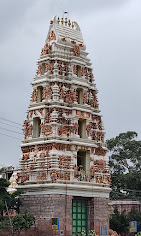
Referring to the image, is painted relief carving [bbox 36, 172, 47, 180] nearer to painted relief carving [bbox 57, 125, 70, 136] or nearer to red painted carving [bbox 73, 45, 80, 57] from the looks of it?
painted relief carving [bbox 57, 125, 70, 136]

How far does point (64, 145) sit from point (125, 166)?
24.9 metres

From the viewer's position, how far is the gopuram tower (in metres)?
34.0

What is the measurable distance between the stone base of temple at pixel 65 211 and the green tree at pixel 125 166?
1702cm

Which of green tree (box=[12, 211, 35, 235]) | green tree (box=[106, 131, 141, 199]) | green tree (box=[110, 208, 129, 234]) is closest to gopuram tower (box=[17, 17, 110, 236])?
green tree (box=[12, 211, 35, 235])

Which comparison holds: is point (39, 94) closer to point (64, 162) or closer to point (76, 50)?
point (76, 50)

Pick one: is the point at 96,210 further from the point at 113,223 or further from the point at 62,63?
the point at 62,63

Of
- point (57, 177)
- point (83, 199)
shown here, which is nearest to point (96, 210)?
point (83, 199)

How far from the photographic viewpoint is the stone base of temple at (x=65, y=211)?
109ft

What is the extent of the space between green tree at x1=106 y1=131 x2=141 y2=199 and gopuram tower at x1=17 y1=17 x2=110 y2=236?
56.2 ft

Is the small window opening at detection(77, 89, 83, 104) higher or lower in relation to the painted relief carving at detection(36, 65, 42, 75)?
lower

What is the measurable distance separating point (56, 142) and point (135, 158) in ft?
80.8

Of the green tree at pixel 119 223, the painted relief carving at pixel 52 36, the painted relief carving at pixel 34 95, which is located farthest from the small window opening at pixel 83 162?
the painted relief carving at pixel 52 36

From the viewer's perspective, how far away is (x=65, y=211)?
3381cm

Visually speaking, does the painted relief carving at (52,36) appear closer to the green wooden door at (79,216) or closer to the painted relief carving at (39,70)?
the painted relief carving at (39,70)
